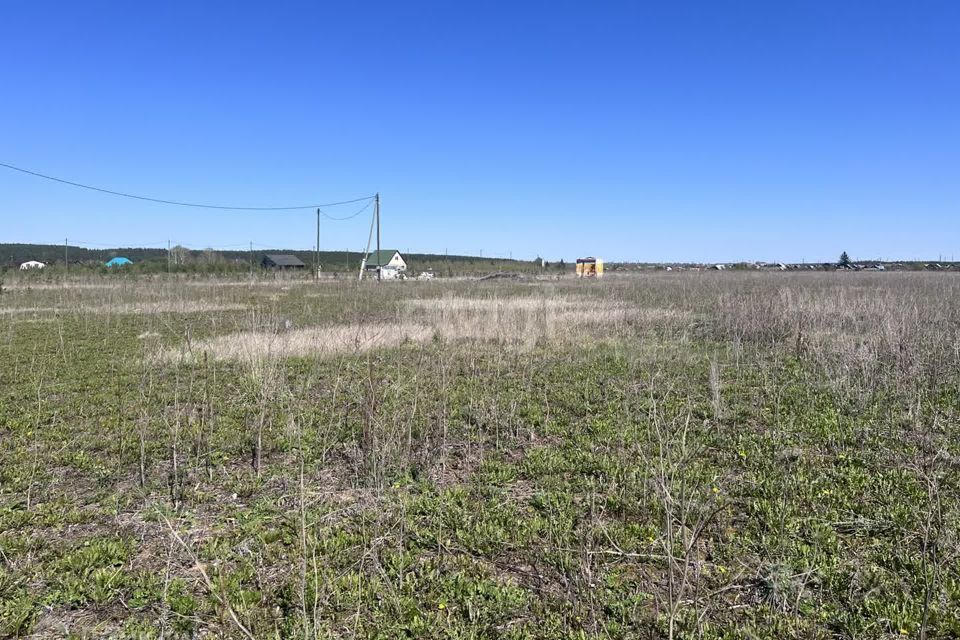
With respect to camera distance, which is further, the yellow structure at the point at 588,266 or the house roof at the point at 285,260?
the house roof at the point at 285,260

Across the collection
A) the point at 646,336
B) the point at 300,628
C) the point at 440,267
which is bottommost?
the point at 300,628

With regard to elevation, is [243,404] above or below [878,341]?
below

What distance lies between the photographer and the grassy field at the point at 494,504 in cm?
254

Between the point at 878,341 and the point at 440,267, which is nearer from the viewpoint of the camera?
the point at 878,341

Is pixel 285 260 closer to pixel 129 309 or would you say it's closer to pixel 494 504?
pixel 129 309

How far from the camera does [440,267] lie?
57719 mm

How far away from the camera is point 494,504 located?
368cm

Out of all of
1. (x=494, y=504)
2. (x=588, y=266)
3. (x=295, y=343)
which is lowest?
(x=494, y=504)

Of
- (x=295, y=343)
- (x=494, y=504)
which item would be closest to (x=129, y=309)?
(x=295, y=343)

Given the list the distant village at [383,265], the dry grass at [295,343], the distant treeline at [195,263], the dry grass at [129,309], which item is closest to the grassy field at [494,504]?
the dry grass at [295,343]

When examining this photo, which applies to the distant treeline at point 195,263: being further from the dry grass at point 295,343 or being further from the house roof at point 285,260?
the dry grass at point 295,343

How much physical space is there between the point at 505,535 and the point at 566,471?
1.12 metres

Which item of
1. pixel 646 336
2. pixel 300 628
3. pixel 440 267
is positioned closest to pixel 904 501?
pixel 300 628

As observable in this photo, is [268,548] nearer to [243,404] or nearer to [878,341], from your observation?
[243,404]
